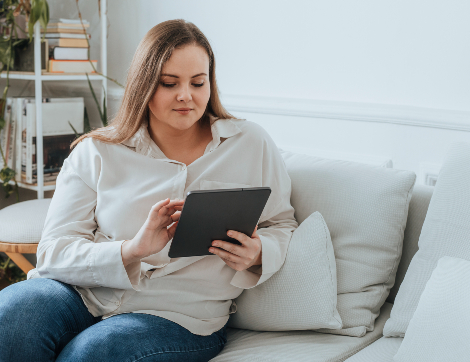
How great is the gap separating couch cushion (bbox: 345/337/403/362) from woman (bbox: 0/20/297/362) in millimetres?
268

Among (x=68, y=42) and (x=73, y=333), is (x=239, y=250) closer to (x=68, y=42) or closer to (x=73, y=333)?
(x=73, y=333)

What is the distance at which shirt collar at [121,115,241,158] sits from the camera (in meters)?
1.26

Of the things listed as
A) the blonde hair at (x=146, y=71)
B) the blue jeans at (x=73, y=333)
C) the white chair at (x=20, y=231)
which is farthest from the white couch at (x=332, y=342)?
the white chair at (x=20, y=231)

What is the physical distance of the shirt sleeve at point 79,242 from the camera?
111 cm

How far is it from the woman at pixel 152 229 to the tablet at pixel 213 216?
0.10ft

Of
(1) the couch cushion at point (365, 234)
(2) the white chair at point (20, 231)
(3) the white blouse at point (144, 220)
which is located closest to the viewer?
(3) the white blouse at point (144, 220)

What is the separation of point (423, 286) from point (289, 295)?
0.31 meters

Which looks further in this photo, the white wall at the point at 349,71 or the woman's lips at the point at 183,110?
the white wall at the point at 349,71

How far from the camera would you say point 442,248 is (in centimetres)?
113

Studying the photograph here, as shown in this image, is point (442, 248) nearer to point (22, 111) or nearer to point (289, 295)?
point (289, 295)

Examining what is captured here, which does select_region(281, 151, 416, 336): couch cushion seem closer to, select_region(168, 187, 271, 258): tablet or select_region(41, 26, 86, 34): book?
select_region(168, 187, 271, 258): tablet

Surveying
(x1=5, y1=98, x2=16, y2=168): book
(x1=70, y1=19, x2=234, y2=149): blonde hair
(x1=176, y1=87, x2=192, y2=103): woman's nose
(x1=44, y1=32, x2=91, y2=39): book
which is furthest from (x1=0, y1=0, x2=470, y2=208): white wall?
(x1=5, y1=98, x2=16, y2=168): book

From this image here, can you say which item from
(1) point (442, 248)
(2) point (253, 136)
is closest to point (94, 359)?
(2) point (253, 136)

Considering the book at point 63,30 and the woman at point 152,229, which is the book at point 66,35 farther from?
the woman at point 152,229
